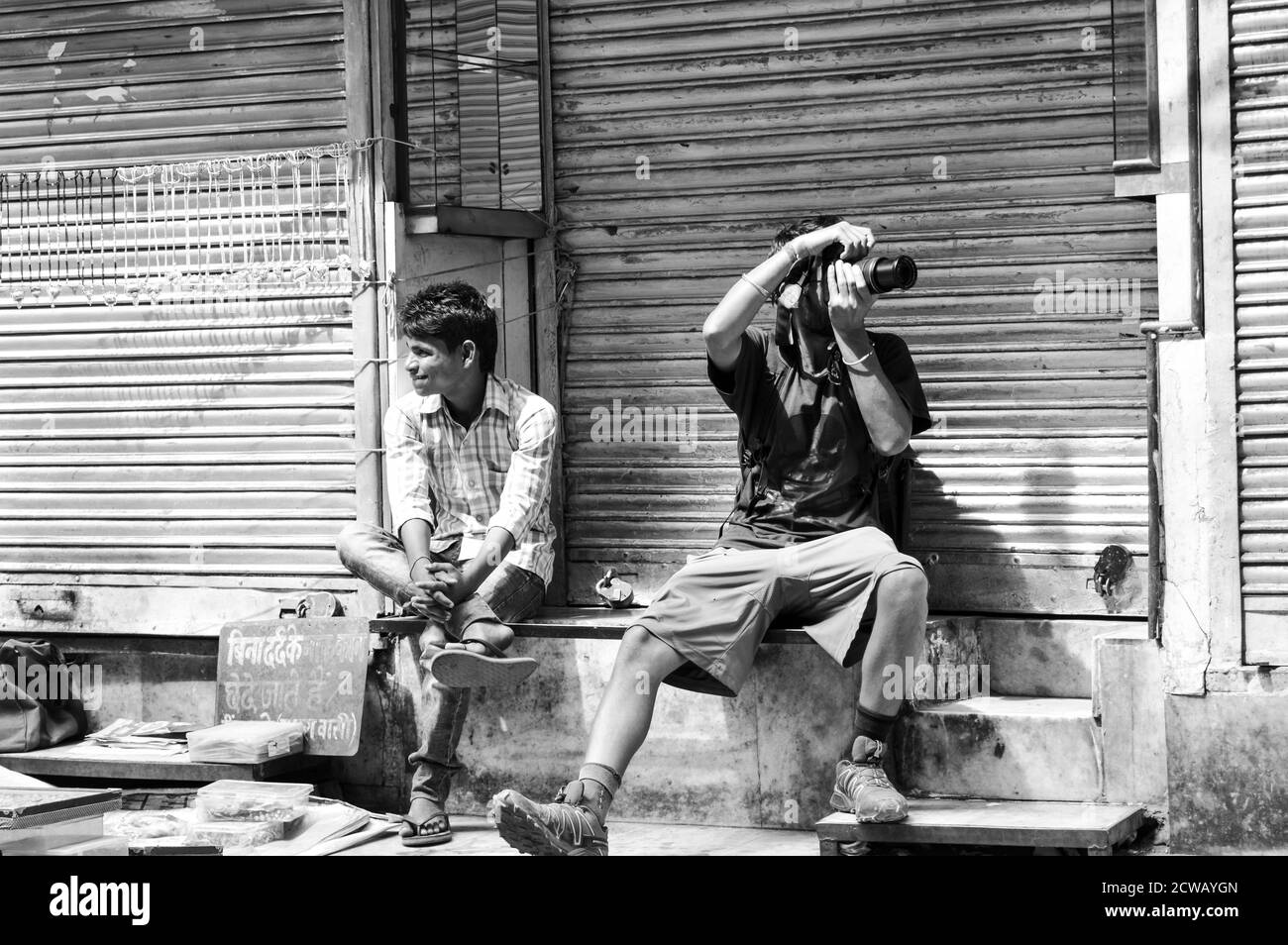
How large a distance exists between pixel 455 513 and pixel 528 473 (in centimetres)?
42

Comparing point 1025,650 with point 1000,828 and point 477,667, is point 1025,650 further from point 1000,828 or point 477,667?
point 477,667

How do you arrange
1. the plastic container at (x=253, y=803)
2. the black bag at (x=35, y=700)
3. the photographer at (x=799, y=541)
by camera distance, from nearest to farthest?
1. the photographer at (x=799, y=541)
2. the plastic container at (x=253, y=803)
3. the black bag at (x=35, y=700)

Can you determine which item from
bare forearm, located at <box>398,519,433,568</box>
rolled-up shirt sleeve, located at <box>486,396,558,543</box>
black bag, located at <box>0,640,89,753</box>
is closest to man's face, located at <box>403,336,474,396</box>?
rolled-up shirt sleeve, located at <box>486,396,558,543</box>

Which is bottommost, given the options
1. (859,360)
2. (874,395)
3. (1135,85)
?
(874,395)

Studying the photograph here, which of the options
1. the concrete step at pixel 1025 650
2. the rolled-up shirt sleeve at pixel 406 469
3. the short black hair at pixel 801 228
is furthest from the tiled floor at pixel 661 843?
the short black hair at pixel 801 228

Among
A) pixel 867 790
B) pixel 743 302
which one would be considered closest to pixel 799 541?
pixel 743 302

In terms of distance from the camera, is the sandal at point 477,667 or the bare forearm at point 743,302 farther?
the sandal at point 477,667

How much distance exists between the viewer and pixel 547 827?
474cm

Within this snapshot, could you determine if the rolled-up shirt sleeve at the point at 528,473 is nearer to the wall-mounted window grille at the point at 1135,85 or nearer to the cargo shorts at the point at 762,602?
the cargo shorts at the point at 762,602

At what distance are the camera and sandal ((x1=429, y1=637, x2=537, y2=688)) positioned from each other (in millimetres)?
1704

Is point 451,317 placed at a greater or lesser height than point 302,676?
greater

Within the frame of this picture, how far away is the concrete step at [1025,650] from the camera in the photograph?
234 inches

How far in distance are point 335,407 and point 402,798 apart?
160cm

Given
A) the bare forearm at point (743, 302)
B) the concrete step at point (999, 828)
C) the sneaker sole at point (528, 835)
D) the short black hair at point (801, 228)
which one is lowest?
the concrete step at point (999, 828)
